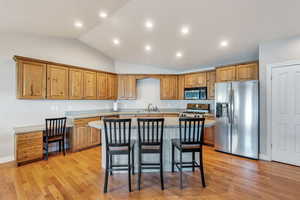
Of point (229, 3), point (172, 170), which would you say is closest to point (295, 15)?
point (229, 3)

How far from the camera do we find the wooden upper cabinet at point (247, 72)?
399 centimetres

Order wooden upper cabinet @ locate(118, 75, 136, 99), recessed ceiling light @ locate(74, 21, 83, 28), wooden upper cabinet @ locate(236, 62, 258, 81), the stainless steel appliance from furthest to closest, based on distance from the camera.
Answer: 1. wooden upper cabinet @ locate(118, 75, 136, 99)
2. the stainless steel appliance
3. wooden upper cabinet @ locate(236, 62, 258, 81)
4. recessed ceiling light @ locate(74, 21, 83, 28)

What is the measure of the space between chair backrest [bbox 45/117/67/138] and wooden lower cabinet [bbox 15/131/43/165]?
0.16 metres

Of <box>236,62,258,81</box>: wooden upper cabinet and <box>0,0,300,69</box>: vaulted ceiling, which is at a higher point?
<box>0,0,300,69</box>: vaulted ceiling

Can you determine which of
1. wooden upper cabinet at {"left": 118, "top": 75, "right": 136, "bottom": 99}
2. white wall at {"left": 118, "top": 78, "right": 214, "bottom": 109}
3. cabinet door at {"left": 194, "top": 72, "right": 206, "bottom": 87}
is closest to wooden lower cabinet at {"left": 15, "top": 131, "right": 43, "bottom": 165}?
wooden upper cabinet at {"left": 118, "top": 75, "right": 136, "bottom": 99}

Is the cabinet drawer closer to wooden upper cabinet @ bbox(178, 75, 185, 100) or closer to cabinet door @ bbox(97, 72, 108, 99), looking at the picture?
cabinet door @ bbox(97, 72, 108, 99)

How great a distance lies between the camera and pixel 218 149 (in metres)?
4.28

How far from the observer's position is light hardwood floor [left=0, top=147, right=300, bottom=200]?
2332 mm

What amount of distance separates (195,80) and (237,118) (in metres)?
1.99

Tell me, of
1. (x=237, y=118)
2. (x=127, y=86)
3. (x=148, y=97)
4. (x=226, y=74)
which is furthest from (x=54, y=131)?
(x=226, y=74)

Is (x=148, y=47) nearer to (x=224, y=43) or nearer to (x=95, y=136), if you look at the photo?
(x=224, y=43)

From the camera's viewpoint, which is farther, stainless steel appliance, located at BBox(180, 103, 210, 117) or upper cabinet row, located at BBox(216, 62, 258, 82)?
stainless steel appliance, located at BBox(180, 103, 210, 117)

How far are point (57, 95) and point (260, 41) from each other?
5169 millimetres

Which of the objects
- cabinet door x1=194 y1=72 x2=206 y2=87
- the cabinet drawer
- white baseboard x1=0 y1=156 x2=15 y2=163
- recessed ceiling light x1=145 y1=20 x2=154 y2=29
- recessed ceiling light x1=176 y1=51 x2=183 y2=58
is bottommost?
white baseboard x1=0 y1=156 x2=15 y2=163
